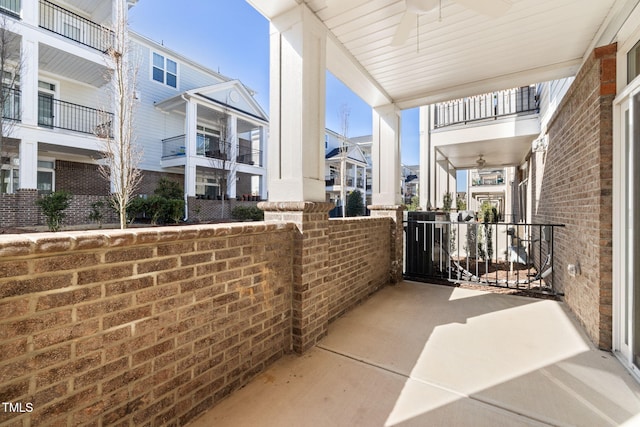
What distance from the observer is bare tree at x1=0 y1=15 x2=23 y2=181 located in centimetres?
716

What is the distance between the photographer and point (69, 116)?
9.36m

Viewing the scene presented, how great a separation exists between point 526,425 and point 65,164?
13.5m

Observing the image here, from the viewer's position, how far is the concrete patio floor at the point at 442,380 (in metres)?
1.72

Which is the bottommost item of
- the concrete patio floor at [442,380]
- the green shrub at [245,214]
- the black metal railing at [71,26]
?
the concrete patio floor at [442,380]

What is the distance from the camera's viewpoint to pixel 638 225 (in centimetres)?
216

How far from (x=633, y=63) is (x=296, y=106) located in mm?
2814

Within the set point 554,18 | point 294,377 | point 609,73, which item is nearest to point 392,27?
point 554,18

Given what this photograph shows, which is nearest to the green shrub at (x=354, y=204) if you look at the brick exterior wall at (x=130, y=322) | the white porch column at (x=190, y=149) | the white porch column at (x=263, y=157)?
the white porch column at (x=263, y=157)

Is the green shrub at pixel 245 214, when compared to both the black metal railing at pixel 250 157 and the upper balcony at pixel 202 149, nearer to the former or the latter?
the upper balcony at pixel 202 149

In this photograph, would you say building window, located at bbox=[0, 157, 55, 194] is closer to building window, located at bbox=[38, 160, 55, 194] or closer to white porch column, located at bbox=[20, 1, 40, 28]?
building window, located at bbox=[38, 160, 55, 194]

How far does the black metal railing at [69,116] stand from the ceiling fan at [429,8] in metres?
9.16

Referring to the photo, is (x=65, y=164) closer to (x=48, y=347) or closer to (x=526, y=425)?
(x=48, y=347)

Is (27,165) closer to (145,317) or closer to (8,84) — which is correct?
(8,84)

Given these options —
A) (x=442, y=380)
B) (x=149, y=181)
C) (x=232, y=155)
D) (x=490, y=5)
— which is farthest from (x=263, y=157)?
(x=442, y=380)
